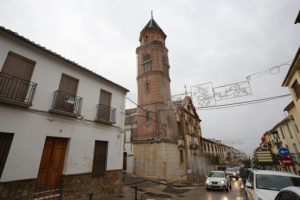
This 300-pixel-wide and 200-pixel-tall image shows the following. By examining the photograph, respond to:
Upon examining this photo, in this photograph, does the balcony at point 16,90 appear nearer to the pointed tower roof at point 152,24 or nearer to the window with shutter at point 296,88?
the window with shutter at point 296,88

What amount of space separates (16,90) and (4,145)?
7.23ft

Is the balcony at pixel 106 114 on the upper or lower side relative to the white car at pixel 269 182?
upper

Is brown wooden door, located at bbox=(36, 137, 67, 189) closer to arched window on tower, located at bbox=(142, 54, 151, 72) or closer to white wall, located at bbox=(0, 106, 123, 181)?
white wall, located at bbox=(0, 106, 123, 181)

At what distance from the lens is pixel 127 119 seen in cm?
2447

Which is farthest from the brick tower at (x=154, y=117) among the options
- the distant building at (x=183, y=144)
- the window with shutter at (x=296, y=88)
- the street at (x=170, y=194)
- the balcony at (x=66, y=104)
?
the window with shutter at (x=296, y=88)

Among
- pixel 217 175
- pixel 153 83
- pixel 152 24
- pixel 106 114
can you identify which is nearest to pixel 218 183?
pixel 217 175

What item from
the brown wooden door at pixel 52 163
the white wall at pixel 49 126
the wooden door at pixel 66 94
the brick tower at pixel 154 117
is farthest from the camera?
the brick tower at pixel 154 117

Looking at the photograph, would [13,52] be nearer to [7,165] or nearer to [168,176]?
[7,165]

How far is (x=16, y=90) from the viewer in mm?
6453

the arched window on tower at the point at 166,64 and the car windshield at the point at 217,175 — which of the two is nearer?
the car windshield at the point at 217,175

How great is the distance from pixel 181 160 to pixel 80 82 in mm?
16968

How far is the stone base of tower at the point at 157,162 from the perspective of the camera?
1676 centimetres

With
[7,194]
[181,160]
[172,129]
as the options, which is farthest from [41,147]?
[181,160]

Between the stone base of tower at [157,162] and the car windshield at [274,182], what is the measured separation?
38.1 feet
